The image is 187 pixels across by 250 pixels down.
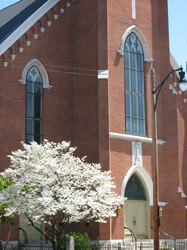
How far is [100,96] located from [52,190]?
21.7 ft

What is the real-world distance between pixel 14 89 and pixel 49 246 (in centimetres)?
746

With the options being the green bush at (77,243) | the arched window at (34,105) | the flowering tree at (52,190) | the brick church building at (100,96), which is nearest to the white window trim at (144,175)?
the brick church building at (100,96)

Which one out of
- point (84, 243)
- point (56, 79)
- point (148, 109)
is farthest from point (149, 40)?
point (84, 243)

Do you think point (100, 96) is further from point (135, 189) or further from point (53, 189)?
point (53, 189)

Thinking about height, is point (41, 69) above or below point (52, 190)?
above

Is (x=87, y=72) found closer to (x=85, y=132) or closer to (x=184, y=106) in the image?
(x=85, y=132)

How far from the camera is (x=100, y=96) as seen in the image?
25000 millimetres

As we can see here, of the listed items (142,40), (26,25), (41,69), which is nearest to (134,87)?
(142,40)

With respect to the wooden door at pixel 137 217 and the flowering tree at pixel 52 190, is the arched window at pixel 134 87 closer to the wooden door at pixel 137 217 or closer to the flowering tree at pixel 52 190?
the wooden door at pixel 137 217

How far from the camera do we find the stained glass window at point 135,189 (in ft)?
84.9

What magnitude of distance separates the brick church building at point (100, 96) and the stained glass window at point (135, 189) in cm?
5

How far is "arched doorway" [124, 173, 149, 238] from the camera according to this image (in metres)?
25.5

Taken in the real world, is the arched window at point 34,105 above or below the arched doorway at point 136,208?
above

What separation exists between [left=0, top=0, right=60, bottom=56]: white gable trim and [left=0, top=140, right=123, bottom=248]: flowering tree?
569 centimetres
